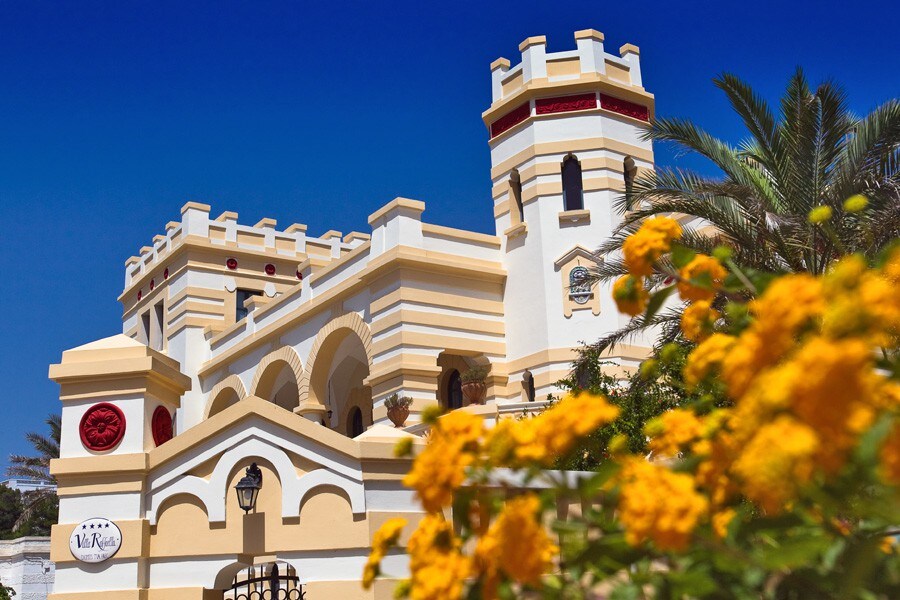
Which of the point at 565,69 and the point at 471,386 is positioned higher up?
the point at 565,69

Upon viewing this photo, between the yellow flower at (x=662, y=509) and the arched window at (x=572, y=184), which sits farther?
the arched window at (x=572, y=184)

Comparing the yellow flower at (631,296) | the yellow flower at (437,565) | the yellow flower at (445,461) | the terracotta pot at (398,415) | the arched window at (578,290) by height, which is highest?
the arched window at (578,290)

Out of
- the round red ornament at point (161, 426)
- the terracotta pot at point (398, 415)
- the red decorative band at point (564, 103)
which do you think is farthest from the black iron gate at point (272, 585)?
the red decorative band at point (564, 103)

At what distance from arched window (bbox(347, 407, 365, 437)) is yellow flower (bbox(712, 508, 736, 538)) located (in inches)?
894

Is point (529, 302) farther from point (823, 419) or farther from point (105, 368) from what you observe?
point (823, 419)

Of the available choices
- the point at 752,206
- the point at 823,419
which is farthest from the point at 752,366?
the point at 752,206

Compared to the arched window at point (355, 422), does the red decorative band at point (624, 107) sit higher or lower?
higher

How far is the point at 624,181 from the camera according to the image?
19766mm

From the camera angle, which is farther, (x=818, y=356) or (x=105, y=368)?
(x=105, y=368)

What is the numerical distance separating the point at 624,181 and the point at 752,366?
1807 centimetres

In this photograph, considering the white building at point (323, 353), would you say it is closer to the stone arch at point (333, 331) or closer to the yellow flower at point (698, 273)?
the stone arch at point (333, 331)

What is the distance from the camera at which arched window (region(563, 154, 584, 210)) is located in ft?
64.4

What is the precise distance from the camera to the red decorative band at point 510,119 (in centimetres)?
1992

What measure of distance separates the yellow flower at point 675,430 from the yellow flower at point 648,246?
48cm
